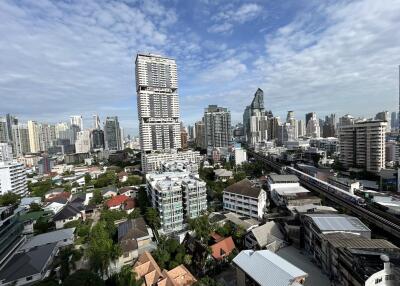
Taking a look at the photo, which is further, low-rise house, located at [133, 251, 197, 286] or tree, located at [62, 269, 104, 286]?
low-rise house, located at [133, 251, 197, 286]

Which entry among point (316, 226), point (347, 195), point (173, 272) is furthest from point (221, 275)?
point (347, 195)

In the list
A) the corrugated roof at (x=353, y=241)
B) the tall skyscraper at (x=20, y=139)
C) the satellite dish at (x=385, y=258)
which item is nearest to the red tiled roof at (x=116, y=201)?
the corrugated roof at (x=353, y=241)

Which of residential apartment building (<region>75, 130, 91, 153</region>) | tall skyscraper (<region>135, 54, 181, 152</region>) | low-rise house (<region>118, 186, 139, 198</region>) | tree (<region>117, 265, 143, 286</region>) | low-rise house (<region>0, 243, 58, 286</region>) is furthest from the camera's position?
residential apartment building (<region>75, 130, 91, 153</region>)

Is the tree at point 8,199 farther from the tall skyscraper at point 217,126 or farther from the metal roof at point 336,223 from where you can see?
the tall skyscraper at point 217,126

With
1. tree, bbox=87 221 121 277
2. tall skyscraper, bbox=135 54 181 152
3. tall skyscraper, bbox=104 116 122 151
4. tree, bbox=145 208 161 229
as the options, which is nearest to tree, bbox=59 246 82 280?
tree, bbox=87 221 121 277

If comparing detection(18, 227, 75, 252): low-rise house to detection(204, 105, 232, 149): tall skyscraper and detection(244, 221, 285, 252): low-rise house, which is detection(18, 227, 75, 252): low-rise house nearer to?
detection(244, 221, 285, 252): low-rise house

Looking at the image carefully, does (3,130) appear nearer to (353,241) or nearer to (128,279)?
(128,279)
